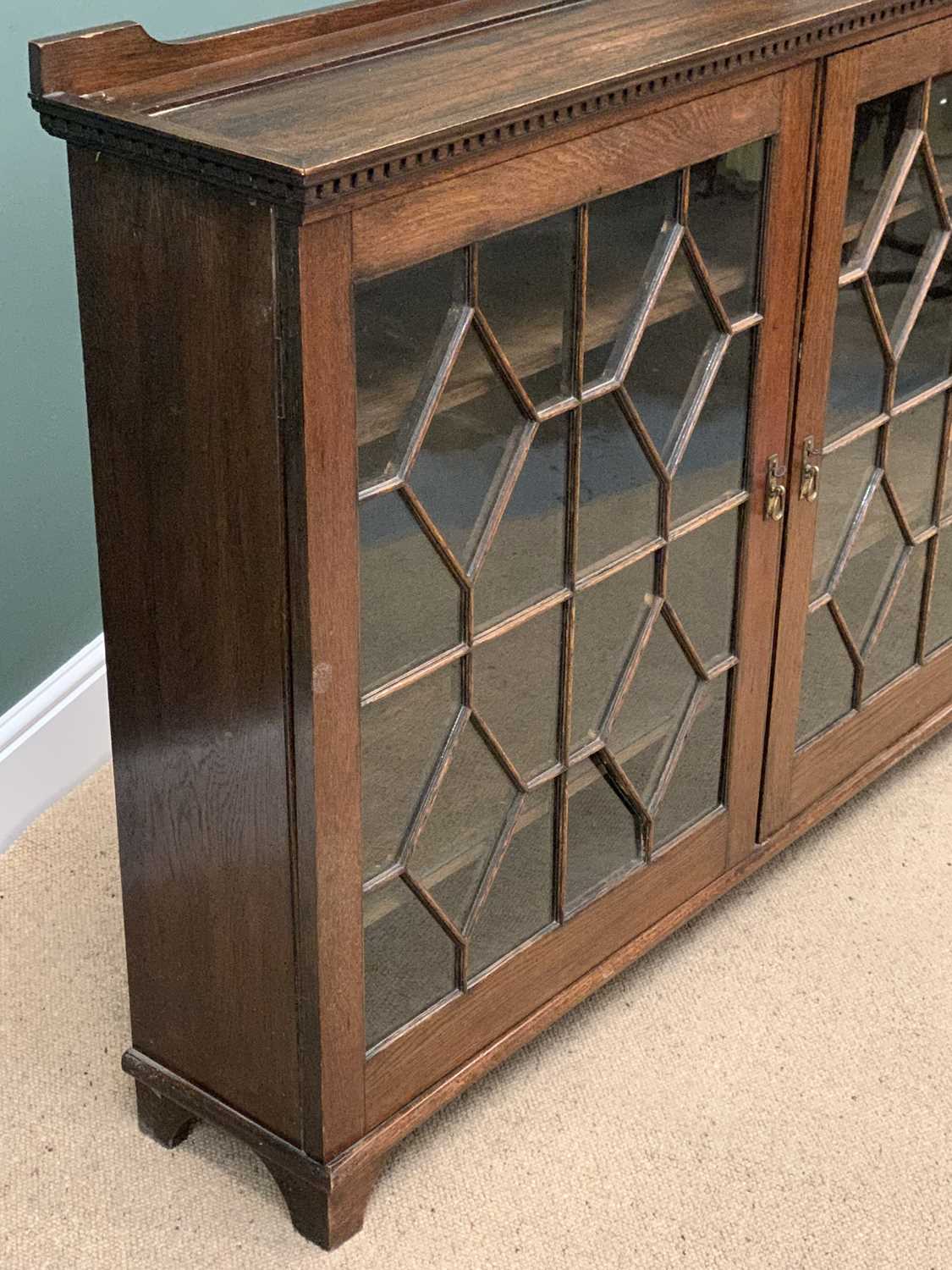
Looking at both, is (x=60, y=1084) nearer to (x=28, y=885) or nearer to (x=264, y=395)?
(x=28, y=885)

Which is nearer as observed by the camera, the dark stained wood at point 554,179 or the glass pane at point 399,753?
the dark stained wood at point 554,179

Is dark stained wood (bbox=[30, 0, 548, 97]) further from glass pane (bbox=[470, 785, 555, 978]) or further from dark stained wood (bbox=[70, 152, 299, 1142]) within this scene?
glass pane (bbox=[470, 785, 555, 978])

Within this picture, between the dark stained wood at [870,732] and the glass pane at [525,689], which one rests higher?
the glass pane at [525,689]

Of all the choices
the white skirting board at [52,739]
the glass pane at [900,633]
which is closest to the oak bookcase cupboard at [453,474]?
the glass pane at [900,633]

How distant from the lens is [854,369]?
5.83ft

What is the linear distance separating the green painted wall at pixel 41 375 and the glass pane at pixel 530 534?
0.72 m

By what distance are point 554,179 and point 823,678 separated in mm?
787

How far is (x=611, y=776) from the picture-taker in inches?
67.2

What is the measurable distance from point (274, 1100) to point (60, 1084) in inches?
12.1

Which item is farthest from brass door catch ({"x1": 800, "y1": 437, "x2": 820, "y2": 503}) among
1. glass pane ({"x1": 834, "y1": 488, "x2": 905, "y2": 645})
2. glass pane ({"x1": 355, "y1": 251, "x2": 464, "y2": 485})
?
glass pane ({"x1": 355, "y1": 251, "x2": 464, "y2": 485})

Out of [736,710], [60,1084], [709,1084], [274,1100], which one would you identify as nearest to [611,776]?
[736,710]

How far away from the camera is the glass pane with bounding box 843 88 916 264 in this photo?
64.7 inches

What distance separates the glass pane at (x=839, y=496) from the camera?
1.83 metres

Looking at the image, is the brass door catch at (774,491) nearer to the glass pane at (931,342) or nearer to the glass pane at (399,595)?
the glass pane at (931,342)
